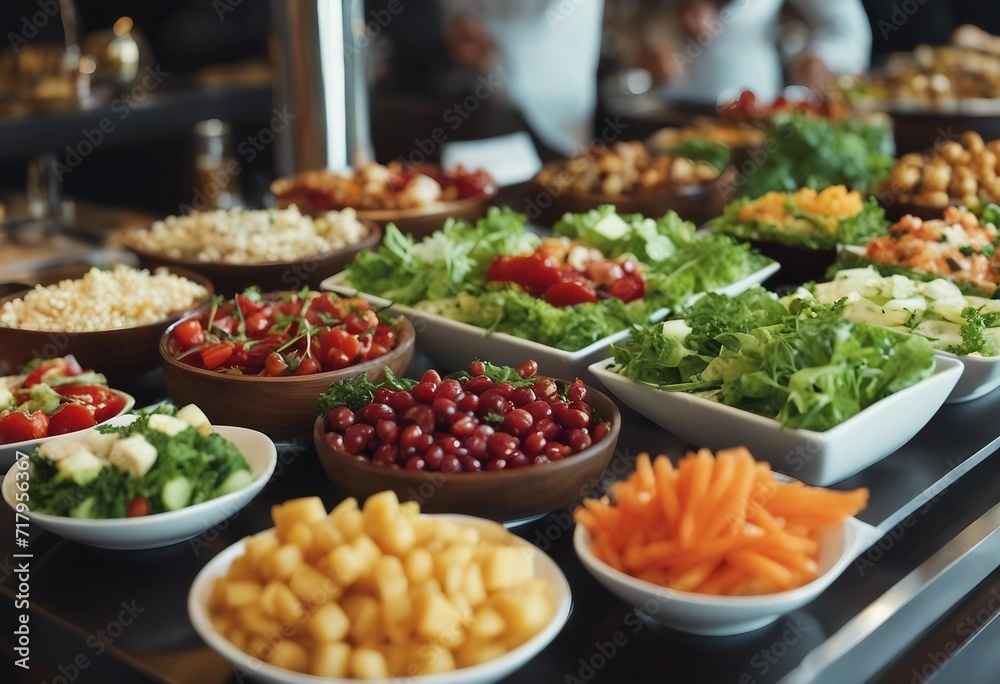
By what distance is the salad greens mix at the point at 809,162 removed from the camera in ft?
11.4

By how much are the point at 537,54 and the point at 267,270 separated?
3800mm

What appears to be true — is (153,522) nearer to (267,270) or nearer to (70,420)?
(70,420)

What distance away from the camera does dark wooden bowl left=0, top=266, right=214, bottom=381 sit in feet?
7.09

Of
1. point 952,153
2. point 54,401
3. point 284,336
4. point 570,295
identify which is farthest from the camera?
point 952,153

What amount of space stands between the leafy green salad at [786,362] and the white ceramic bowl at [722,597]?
315mm

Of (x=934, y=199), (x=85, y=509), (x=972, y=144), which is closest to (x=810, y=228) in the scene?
(x=934, y=199)

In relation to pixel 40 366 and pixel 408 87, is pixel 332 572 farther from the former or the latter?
pixel 408 87

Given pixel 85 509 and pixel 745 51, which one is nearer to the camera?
pixel 85 509

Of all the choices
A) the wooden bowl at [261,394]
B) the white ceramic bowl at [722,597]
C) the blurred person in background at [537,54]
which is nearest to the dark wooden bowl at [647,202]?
the wooden bowl at [261,394]

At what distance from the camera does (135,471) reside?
1522 millimetres

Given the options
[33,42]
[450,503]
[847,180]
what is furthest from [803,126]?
[33,42]

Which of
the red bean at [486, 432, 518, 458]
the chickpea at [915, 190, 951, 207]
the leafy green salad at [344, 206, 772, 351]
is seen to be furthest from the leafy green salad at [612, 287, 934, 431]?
the chickpea at [915, 190, 951, 207]

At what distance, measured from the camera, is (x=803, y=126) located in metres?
3.50

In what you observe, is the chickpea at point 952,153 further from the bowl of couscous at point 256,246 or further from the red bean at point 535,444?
the red bean at point 535,444
